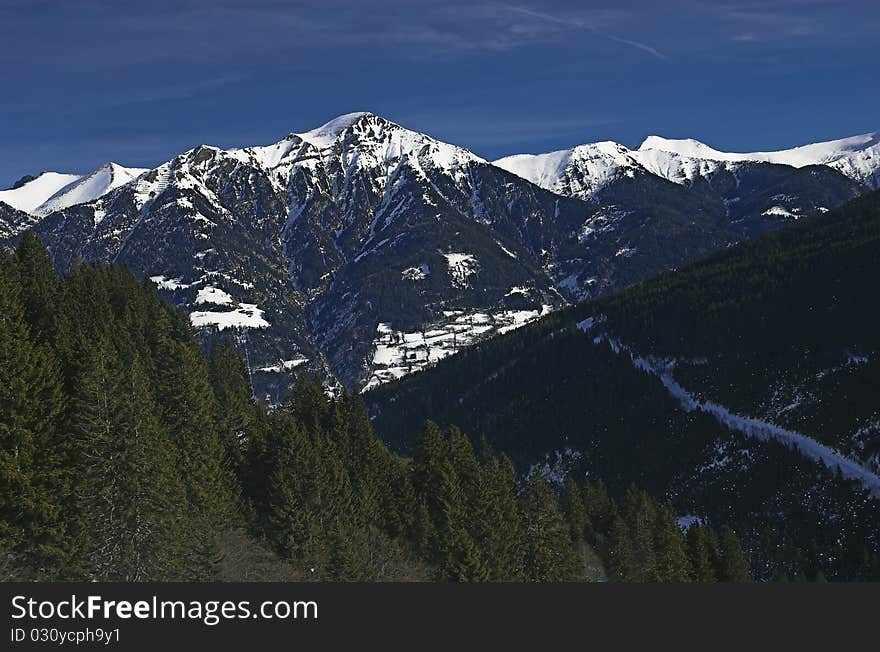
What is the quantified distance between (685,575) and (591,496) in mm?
36536

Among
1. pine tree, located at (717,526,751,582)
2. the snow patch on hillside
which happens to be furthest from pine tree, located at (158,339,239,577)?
the snow patch on hillside

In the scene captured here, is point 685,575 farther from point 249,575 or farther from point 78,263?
point 78,263

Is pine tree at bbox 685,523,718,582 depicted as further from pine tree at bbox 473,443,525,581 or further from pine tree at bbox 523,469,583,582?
→ pine tree at bbox 473,443,525,581

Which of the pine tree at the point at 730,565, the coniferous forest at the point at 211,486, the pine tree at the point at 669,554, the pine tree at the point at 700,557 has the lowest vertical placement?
the pine tree at the point at 730,565

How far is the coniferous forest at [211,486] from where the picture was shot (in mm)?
43562

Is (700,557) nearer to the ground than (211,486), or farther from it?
nearer to the ground

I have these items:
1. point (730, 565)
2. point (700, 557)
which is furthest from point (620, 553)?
point (730, 565)

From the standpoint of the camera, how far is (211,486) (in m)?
60.1

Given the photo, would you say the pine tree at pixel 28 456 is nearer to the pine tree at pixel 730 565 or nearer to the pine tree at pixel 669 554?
the pine tree at pixel 669 554

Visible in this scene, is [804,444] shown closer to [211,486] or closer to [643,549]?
[643,549]

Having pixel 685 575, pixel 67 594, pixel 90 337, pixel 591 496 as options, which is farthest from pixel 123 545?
pixel 591 496

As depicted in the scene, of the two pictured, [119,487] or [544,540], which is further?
[544,540]

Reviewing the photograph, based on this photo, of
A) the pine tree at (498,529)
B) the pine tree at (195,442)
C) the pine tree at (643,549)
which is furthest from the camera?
the pine tree at (643,549)

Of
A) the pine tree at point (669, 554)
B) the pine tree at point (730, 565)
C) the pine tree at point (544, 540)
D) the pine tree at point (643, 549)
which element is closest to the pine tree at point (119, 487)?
the pine tree at point (544, 540)
